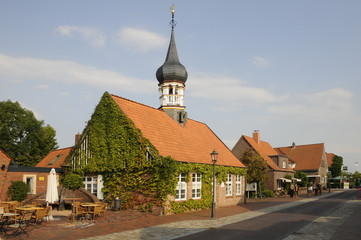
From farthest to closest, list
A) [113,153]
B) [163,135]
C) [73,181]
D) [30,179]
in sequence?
1. [30,179]
2. [163,135]
3. [113,153]
4. [73,181]

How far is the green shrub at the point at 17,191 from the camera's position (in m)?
24.6

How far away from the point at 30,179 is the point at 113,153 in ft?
29.6

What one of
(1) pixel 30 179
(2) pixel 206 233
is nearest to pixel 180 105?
(1) pixel 30 179

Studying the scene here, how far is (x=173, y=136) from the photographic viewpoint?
26.1 metres

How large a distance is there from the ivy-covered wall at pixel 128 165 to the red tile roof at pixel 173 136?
0.72 metres

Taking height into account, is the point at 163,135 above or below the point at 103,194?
above

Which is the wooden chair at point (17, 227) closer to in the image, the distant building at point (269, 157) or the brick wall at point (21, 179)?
the brick wall at point (21, 179)

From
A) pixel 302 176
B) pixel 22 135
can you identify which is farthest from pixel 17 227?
pixel 302 176

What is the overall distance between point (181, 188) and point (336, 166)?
7567 centimetres

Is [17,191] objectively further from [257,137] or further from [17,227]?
[257,137]

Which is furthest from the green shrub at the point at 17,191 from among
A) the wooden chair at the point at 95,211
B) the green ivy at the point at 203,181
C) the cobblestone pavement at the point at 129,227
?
the green ivy at the point at 203,181

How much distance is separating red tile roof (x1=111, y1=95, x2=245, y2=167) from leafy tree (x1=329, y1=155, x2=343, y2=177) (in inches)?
2569

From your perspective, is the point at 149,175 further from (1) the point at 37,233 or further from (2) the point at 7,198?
(2) the point at 7,198

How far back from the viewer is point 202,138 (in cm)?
3086
